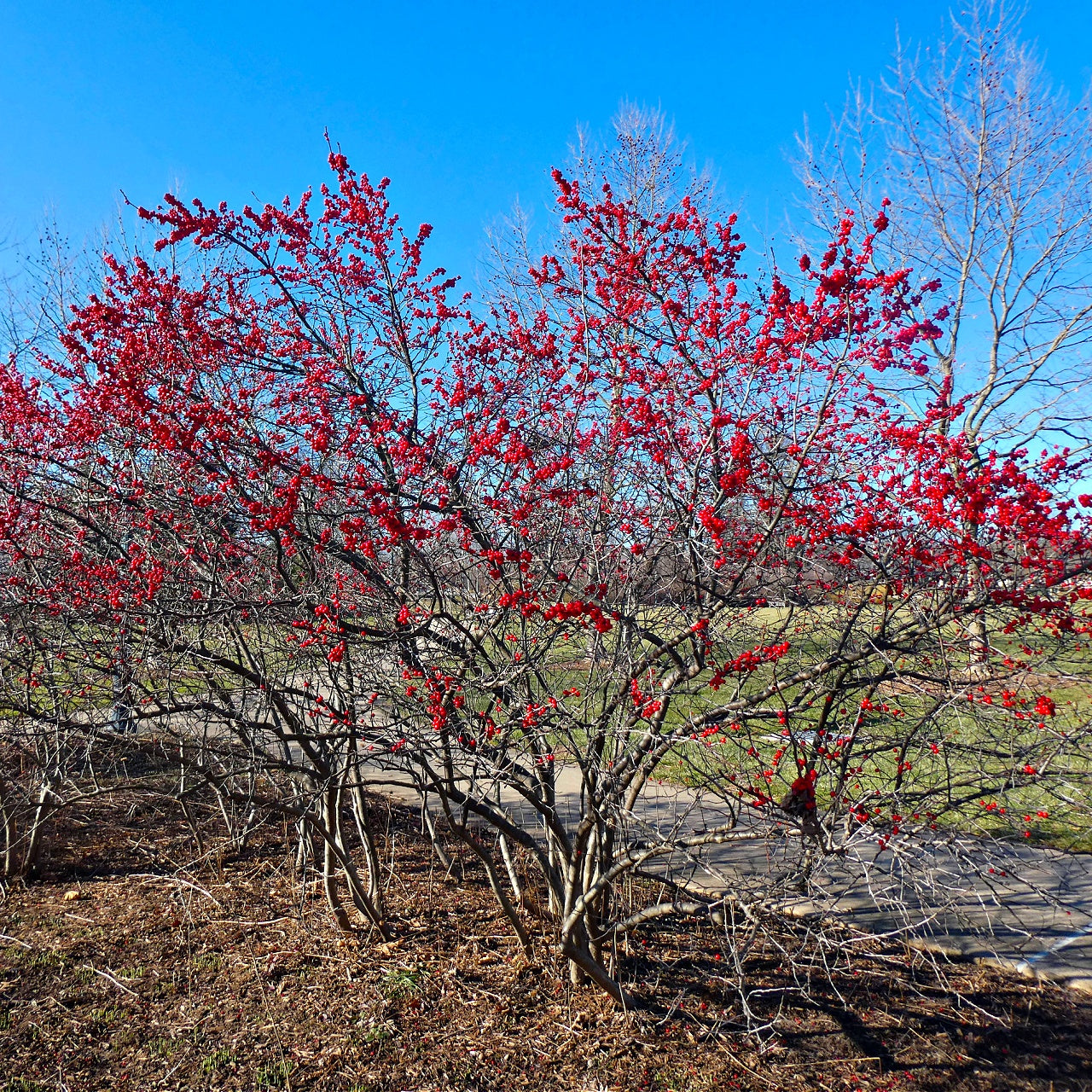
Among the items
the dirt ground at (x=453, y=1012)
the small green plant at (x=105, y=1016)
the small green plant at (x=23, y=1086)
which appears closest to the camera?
the small green plant at (x=23, y=1086)

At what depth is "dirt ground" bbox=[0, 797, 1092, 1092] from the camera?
11.3 feet

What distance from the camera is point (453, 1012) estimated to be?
3844mm

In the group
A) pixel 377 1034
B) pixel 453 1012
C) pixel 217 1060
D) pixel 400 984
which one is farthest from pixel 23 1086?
pixel 453 1012

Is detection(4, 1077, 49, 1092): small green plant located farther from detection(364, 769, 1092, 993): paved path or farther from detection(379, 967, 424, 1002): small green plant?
detection(364, 769, 1092, 993): paved path

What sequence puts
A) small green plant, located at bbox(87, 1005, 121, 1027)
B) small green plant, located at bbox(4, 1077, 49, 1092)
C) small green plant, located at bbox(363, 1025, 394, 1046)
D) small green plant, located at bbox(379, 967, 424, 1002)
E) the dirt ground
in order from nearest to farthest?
1. small green plant, located at bbox(4, 1077, 49, 1092)
2. the dirt ground
3. small green plant, located at bbox(363, 1025, 394, 1046)
4. small green plant, located at bbox(87, 1005, 121, 1027)
5. small green plant, located at bbox(379, 967, 424, 1002)

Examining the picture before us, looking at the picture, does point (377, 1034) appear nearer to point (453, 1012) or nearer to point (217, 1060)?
point (453, 1012)

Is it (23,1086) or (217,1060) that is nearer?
(23,1086)

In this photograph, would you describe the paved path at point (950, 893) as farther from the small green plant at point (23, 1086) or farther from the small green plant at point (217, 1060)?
the small green plant at point (23, 1086)

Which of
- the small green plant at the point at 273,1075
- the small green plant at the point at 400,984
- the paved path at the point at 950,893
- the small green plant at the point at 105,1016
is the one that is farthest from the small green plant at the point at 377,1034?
the small green plant at the point at 105,1016

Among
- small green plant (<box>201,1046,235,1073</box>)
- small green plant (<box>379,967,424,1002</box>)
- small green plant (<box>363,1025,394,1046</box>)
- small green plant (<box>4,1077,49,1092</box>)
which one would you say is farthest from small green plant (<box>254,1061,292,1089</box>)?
small green plant (<box>4,1077,49,1092</box>)

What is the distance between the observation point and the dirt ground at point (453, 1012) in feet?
11.3

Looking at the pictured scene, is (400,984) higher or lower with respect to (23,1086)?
higher

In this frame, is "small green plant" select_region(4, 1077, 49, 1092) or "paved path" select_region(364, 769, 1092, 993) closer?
"small green plant" select_region(4, 1077, 49, 1092)

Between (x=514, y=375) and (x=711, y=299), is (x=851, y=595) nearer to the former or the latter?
(x=711, y=299)
